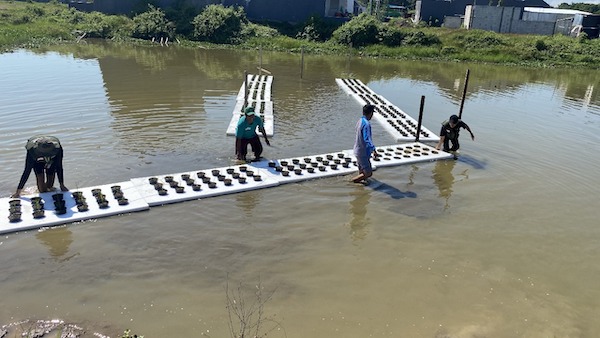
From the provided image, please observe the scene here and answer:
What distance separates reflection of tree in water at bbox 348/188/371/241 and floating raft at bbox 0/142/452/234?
87 cm

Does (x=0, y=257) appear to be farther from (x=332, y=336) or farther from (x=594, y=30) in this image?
(x=594, y=30)

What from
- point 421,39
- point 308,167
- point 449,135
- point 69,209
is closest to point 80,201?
point 69,209

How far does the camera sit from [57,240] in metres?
5.64

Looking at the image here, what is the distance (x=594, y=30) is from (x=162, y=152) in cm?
3763

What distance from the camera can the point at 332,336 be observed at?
431cm

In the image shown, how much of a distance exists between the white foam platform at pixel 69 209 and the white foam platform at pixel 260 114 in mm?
3885

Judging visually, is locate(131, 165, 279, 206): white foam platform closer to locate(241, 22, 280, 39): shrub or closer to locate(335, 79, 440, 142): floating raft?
locate(335, 79, 440, 142): floating raft

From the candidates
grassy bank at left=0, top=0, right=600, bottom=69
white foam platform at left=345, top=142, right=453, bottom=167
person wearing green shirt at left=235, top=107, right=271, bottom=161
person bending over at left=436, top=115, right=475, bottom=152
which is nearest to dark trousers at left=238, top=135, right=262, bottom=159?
person wearing green shirt at left=235, top=107, right=271, bottom=161

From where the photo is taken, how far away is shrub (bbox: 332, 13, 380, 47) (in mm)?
31625

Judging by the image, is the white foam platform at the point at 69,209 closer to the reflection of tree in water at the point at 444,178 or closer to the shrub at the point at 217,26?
the reflection of tree in water at the point at 444,178

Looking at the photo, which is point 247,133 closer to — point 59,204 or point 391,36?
point 59,204

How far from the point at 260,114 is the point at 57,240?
7.14 metres

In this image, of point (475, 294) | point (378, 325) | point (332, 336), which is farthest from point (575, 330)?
point (332, 336)

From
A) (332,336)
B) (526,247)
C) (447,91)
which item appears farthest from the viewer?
(447,91)
